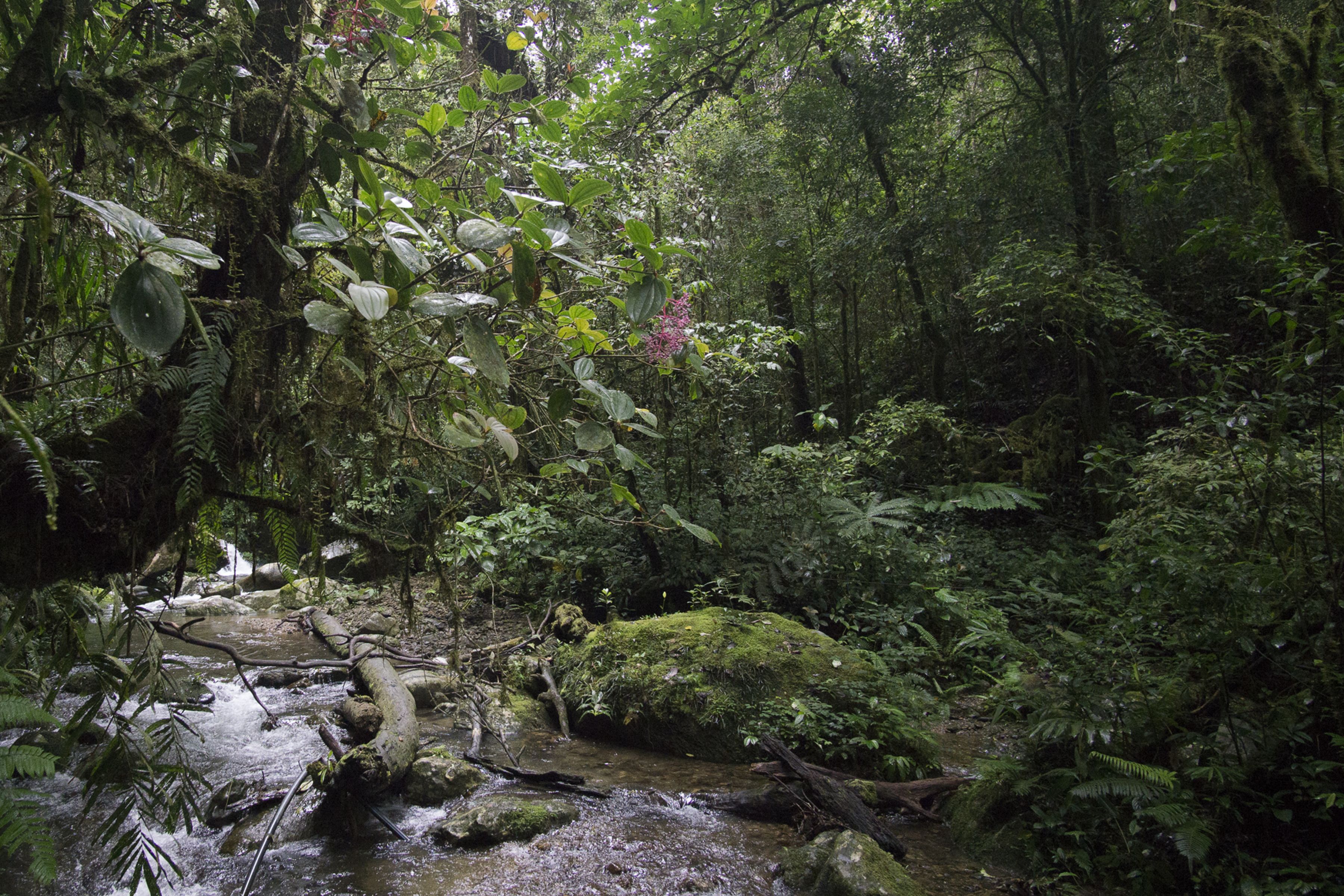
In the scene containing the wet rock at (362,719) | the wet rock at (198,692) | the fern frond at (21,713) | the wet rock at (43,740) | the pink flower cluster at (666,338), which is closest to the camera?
the fern frond at (21,713)

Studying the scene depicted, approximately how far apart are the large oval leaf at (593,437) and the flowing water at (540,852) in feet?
6.61

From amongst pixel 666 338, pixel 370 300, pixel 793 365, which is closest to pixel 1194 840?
pixel 666 338

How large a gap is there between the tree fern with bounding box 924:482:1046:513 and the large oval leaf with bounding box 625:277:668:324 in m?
6.52

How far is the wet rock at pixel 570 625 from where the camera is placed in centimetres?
604

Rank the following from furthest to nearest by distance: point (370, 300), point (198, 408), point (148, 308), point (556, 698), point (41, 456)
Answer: point (556, 698)
point (198, 408)
point (370, 300)
point (148, 308)
point (41, 456)

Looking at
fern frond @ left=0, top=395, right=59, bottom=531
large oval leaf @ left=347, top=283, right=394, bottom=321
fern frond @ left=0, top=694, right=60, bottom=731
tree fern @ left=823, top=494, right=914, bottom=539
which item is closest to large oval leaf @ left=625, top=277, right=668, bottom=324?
large oval leaf @ left=347, top=283, right=394, bottom=321

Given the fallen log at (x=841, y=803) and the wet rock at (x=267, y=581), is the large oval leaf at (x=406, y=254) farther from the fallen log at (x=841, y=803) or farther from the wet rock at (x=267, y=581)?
the wet rock at (x=267, y=581)

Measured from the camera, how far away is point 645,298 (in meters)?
1.73

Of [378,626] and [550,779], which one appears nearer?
[550,779]

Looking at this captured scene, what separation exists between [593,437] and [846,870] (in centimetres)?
233

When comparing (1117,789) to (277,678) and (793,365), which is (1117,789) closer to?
(277,678)

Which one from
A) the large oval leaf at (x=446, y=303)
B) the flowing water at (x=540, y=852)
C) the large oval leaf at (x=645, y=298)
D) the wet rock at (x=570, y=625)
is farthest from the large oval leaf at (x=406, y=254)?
the wet rock at (x=570, y=625)

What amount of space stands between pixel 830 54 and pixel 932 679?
21.0ft

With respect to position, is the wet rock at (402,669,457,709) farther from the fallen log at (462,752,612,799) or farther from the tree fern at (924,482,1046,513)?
the tree fern at (924,482,1046,513)
